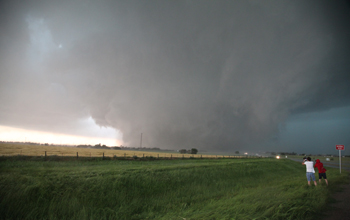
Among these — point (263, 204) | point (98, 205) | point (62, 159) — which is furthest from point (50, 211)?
point (62, 159)

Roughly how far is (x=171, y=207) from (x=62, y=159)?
→ 95.4 ft

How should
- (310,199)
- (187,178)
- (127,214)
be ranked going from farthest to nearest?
(187,178)
(127,214)
(310,199)

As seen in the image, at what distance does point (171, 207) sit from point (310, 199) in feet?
24.5

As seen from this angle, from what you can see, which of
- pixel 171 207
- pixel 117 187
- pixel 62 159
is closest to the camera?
pixel 171 207

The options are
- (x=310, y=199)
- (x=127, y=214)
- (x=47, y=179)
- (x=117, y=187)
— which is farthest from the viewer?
(x=117, y=187)

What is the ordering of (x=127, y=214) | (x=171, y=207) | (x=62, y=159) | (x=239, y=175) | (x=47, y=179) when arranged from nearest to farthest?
1. (x=127, y=214)
2. (x=171, y=207)
3. (x=47, y=179)
4. (x=239, y=175)
5. (x=62, y=159)

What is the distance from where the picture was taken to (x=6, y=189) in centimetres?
980

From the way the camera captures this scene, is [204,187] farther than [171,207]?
Yes

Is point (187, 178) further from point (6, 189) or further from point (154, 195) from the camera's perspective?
point (6, 189)

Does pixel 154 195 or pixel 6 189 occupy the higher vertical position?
pixel 6 189

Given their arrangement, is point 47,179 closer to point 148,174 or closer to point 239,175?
point 148,174

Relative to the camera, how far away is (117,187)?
13.0 m

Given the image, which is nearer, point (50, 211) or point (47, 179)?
point (50, 211)

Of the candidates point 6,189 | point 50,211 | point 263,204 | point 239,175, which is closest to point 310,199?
point 263,204
